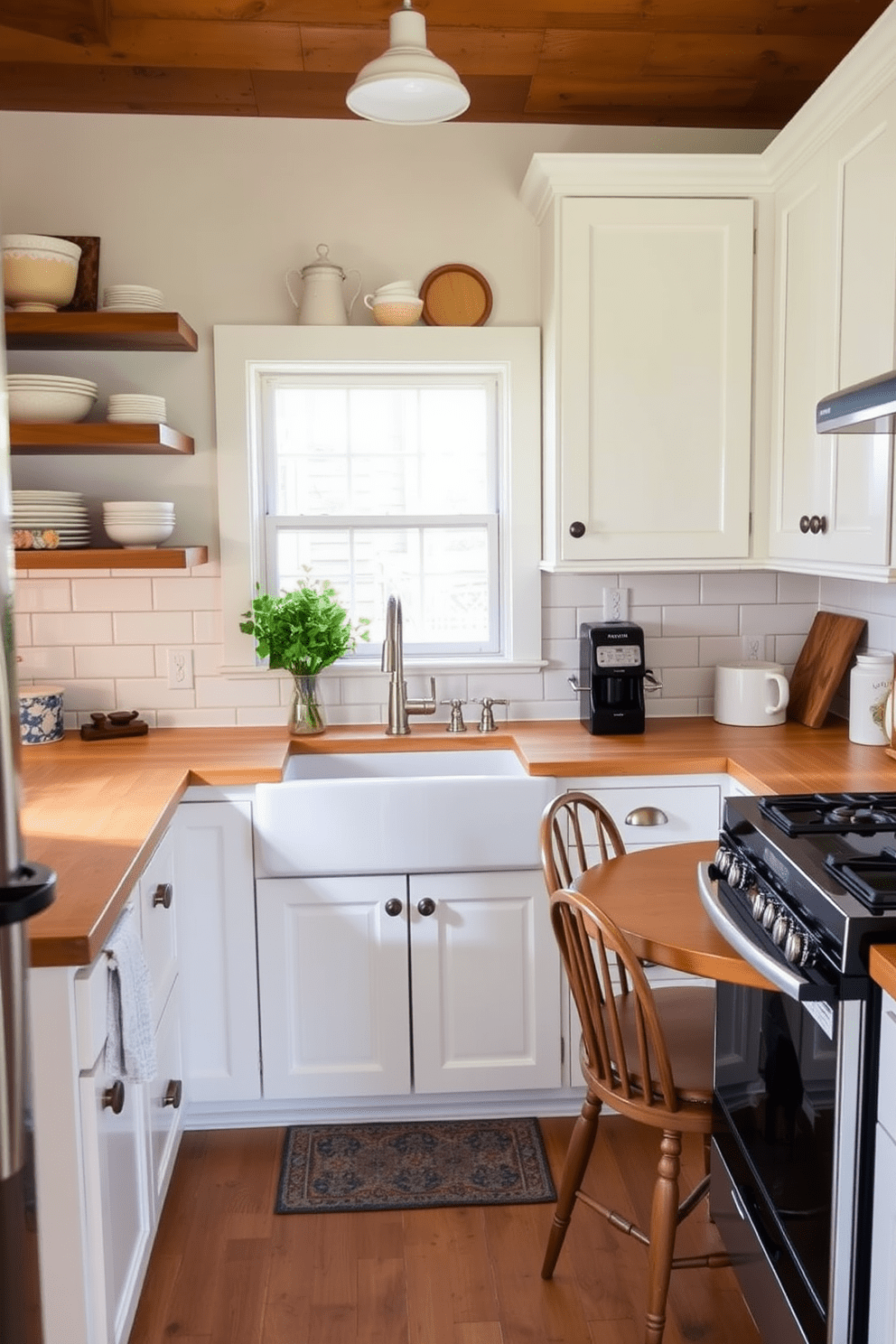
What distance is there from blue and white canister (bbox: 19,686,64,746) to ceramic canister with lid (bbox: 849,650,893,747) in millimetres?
2146

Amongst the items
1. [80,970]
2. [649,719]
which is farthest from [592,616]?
[80,970]

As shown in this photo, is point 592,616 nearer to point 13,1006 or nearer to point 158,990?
point 158,990

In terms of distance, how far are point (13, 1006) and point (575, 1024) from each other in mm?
2575

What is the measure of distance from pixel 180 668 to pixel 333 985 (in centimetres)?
106

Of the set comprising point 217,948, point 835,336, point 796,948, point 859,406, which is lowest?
point 217,948

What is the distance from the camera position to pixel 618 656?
130 inches

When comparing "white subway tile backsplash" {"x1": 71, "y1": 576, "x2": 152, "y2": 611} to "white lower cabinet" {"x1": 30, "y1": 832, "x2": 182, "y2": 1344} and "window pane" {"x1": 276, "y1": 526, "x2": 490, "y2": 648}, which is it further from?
"white lower cabinet" {"x1": 30, "y1": 832, "x2": 182, "y2": 1344}

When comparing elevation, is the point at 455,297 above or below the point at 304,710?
above

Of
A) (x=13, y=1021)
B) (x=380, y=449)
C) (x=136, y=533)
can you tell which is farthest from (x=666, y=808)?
(x=13, y=1021)

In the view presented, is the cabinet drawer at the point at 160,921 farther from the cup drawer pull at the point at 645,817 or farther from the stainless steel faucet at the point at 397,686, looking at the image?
the cup drawer pull at the point at 645,817

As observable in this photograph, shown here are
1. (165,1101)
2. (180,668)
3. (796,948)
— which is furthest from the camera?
(180,668)

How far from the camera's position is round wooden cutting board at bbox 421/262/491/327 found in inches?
133

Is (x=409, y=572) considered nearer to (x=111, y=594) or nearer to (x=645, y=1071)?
(x=111, y=594)

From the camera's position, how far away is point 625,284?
122 inches
